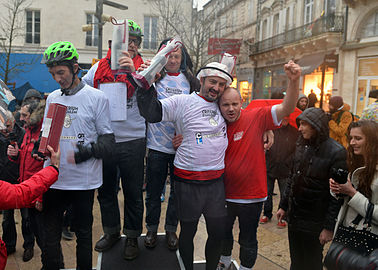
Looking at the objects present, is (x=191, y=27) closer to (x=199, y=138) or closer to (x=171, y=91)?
(x=171, y=91)

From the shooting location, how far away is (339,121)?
5449 mm

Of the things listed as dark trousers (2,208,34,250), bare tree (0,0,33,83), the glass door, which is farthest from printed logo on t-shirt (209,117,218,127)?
bare tree (0,0,33,83)

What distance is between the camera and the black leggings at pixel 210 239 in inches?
107

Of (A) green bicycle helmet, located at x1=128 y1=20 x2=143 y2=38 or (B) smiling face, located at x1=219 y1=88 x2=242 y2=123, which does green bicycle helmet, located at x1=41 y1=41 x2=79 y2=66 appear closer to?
(A) green bicycle helmet, located at x1=128 y1=20 x2=143 y2=38

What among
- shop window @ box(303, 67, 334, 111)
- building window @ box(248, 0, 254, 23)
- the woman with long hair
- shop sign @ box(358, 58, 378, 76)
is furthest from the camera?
building window @ box(248, 0, 254, 23)

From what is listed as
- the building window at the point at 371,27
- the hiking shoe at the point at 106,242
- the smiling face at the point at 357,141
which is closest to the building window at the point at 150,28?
the building window at the point at 371,27

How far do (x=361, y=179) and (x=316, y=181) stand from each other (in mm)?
572

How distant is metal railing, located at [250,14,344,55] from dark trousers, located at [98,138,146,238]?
15138 millimetres

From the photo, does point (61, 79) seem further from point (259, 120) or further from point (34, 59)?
point (34, 59)

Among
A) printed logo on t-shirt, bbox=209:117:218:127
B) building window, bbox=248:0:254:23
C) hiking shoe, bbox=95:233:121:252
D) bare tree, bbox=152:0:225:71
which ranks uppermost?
building window, bbox=248:0:254:23

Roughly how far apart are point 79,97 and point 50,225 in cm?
109

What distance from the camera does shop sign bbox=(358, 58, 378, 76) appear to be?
13523 mm

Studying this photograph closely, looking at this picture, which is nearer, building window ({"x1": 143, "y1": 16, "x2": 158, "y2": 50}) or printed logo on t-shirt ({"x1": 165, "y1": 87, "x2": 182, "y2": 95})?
printed logo on t-shirt ({"x1": 165, "y1": 87, "x2": 182, "y2": 95})

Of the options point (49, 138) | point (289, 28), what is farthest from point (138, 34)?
point (289, 28)
